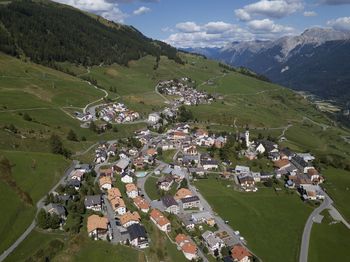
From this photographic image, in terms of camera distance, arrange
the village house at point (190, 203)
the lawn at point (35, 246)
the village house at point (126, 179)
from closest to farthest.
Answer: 1. the lawn at point (35, 246)
2. the village house at point (190, 203)
3. the village house at point (126, 179)

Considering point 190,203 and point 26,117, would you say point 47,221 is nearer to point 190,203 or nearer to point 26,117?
point 190,203

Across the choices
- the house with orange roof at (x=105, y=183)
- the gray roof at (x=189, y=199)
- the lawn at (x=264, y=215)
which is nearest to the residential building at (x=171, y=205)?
the gray roof at (x=189, y=199)

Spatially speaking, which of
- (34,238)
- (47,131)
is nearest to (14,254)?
(34,238)

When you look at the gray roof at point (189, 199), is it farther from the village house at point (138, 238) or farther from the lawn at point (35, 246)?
the lawn at point (35, 246)

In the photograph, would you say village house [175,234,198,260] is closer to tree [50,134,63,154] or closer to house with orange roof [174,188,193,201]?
house with orange roof [174,188,193,201]

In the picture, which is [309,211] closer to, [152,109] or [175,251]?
[175,251]

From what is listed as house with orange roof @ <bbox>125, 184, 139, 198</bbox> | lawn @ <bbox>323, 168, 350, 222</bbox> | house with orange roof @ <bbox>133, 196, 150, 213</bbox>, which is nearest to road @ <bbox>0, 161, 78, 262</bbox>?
house with orange roof @ <bbox>125, 184, 139, 198</bbox>

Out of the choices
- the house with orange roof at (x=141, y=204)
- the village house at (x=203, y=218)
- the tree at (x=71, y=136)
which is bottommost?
the village house at (x=203, y=218)
